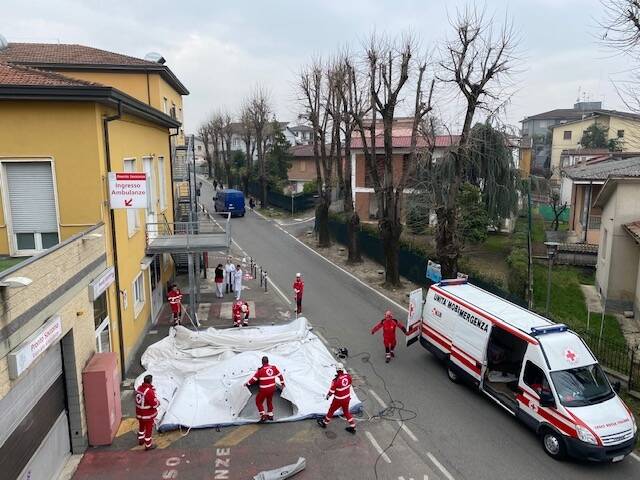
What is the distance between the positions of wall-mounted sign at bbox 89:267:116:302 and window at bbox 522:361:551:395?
9.28 m

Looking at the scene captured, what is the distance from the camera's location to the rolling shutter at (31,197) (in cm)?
1154

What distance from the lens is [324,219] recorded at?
107 feet

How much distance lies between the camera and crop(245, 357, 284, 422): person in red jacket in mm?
11039

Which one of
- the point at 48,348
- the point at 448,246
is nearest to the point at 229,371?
the point at 48,348


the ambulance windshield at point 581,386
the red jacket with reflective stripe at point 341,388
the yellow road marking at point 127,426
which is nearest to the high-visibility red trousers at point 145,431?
the yellow road marking at point 127,426

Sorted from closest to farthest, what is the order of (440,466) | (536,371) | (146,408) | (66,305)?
1. (66,305)
2. (440,466)
3. (146,408)
4. (536,371)

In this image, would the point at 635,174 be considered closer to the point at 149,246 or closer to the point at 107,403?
the point at 149,246

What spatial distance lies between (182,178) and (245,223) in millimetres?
13063

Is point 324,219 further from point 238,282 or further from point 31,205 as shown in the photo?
point 31,205

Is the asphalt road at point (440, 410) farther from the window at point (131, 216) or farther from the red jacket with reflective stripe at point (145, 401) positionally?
the window at point (131, 216)

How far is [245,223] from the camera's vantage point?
43156 mm

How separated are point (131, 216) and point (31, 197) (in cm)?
372

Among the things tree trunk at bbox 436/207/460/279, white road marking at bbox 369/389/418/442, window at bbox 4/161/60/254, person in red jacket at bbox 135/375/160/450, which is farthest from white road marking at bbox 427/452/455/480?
tree trunk at bbox 436/207/460/279

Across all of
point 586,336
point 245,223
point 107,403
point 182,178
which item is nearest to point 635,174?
point 586,336
